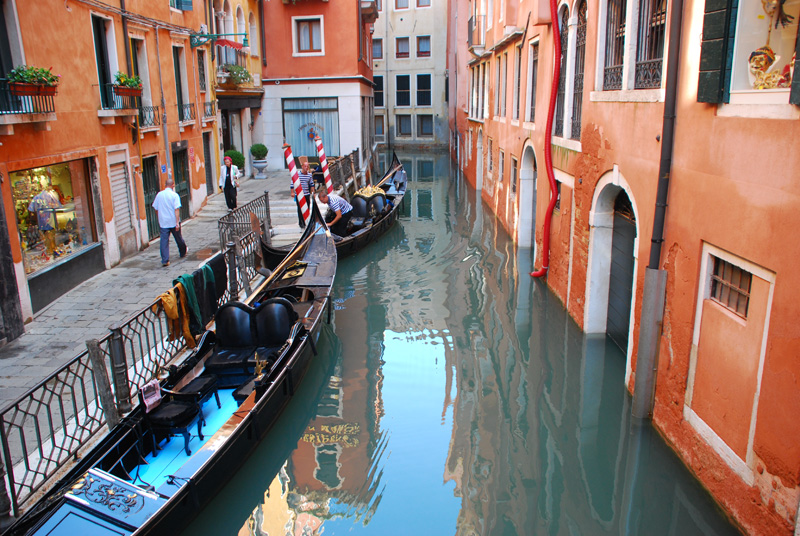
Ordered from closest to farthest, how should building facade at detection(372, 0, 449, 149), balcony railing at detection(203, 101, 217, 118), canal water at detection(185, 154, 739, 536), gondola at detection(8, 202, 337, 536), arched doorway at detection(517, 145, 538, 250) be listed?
gondola at detection(8, 202, 337, 536)
canal water at detection(185, 154, 739, 536)
arched doorway at detection(517, 145, 538, 250)
balcony railing at detection(203, 101, 217, 118)
building facade at detection(372, 0, 449, 149)

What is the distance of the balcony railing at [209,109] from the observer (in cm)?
1400

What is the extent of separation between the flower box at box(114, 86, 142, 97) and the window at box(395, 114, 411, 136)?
1026 inches

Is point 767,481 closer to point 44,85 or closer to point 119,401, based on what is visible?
point 119,401

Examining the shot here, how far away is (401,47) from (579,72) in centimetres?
2773

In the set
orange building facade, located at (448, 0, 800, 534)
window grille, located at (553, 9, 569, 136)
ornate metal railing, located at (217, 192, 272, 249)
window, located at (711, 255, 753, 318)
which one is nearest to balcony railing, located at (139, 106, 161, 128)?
ornate metal railing, located at (217, 192, 272, 249)

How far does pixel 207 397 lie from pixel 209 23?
11281 millimetres

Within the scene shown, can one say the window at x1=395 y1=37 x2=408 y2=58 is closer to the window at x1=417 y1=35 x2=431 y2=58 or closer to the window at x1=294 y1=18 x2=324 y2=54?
the window at x1=417 y1=35 x2=431 y2=58

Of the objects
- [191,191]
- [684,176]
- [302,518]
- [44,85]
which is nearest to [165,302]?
[302,518]

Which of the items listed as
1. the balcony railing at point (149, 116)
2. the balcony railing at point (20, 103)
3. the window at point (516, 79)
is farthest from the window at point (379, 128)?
the balcony railing at point (20, 103)

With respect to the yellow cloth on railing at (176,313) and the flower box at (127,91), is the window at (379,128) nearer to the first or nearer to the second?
the flower box at (127,91)

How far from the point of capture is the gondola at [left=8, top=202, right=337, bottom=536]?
359 cm

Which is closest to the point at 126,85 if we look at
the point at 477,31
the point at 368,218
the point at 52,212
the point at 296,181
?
the point at 52,212

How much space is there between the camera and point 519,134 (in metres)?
11.8

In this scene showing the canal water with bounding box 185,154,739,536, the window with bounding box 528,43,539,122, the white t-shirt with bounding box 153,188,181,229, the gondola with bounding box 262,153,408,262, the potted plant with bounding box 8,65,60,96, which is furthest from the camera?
the gondola with bounding box 262,153,408,262
